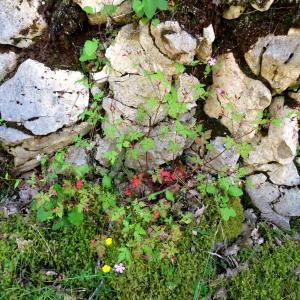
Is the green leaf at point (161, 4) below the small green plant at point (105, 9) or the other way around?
the other way around

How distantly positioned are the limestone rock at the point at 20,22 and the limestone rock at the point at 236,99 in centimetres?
141

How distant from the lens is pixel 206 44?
2699 millimetres

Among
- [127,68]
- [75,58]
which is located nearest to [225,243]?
[127,68]

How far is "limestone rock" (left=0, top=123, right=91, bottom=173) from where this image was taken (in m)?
2.81

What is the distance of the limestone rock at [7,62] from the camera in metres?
2.75

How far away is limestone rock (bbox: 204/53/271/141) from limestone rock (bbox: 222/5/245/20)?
28 centimetres

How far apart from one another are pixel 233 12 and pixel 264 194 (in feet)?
5.13

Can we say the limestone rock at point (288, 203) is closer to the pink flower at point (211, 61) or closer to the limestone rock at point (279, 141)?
the limestone rock at point (279, 141)

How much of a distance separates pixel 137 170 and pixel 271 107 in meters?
1.22

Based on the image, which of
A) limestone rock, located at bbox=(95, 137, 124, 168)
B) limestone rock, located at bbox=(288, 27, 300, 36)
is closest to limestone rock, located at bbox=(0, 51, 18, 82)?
limestone rock, located at bbox=(95, 137, 124, 168)

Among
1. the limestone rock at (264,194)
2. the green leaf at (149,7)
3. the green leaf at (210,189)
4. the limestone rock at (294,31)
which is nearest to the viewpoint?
the green leaf at (149,7)

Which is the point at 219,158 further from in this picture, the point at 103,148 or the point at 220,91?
the point at 103,148

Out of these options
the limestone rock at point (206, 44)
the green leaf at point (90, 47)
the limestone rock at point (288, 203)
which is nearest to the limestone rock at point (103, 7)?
the green leaf at point (90, 47)

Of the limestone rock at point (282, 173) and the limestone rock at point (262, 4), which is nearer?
the limestone rock at point (262, 4)
